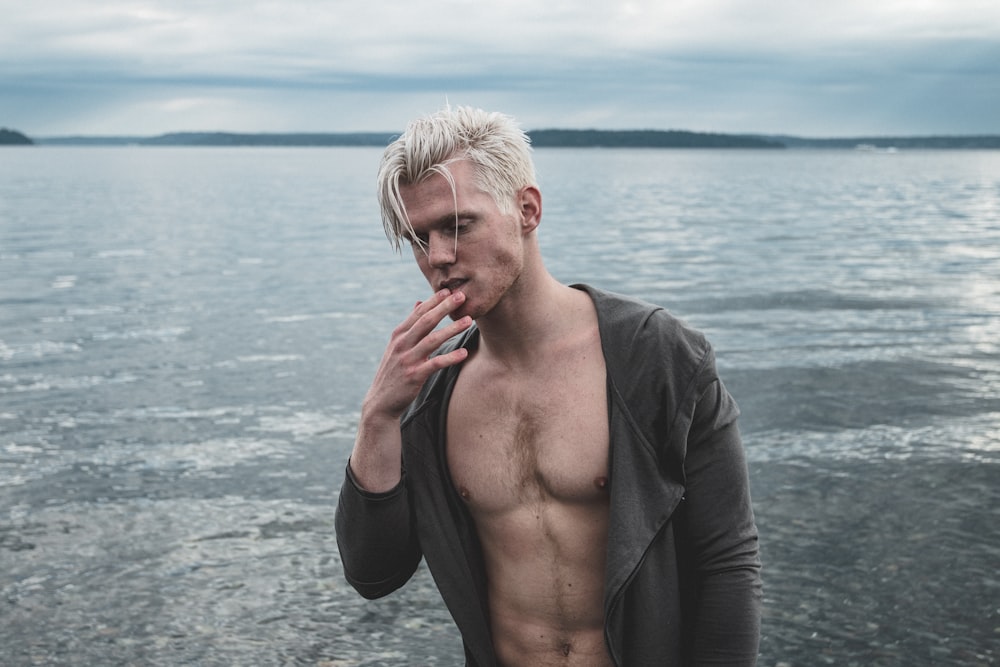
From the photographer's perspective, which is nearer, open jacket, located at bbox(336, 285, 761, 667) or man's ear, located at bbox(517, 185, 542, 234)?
open jacket, located at bbox(336, 285, 761, 667)

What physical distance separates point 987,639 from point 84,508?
750 cm

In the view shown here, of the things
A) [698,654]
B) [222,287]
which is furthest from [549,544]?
[222,287]

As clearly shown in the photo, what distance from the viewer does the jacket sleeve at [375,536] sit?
131 inches

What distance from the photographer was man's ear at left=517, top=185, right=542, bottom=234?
3297 mm

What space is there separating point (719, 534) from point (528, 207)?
114cm

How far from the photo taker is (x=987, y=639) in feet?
23.2

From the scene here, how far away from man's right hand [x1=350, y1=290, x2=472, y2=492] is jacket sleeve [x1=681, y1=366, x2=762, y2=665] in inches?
29.1

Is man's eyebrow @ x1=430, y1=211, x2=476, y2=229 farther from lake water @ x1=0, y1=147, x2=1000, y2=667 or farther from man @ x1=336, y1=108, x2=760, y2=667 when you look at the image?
lake water @ x1=0, y1=147, x2=1000, y2=667

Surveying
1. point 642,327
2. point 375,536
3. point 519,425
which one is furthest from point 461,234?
point 375,536

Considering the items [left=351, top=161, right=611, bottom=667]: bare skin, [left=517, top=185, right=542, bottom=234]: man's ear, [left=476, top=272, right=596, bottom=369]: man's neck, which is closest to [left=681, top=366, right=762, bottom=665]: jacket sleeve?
[left=351, top=161, right=611, bottom=667]: bare skin

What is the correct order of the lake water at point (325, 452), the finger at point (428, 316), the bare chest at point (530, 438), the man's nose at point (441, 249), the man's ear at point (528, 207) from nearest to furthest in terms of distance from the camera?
1. the finger at point (428, 316)
2. the man's nose at point (441, 249)
3. the man's ear at point (528, 207)
4. the bare chest at point (530, 438)
5. the lake water at point (325, 452)

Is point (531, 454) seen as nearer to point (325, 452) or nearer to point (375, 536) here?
point (375, 536)

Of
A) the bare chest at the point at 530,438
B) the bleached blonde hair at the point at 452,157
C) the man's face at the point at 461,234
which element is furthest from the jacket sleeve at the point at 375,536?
the bleached blonde hair at the point at 452,157

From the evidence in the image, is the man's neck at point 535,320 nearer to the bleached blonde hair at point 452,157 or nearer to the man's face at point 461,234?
the man's face at point 461,234
